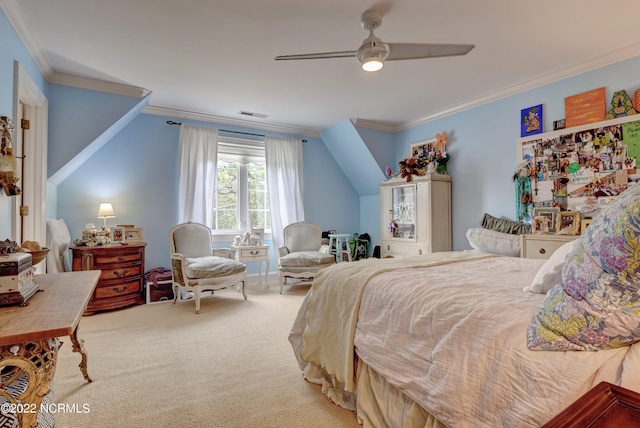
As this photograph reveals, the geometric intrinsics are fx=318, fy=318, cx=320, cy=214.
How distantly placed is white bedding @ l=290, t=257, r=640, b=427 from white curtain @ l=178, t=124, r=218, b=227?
3384mm

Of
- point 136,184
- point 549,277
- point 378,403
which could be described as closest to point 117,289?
point 136,184

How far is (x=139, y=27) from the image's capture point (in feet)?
7.72

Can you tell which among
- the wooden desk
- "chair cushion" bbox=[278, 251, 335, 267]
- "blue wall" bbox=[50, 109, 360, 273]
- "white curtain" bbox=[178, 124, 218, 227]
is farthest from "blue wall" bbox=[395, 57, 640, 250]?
the wooden desk

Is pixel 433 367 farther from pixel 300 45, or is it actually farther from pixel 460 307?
pixel 300 45

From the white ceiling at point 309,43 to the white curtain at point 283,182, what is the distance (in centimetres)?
120

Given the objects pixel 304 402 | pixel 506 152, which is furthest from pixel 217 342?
pixel 506 152

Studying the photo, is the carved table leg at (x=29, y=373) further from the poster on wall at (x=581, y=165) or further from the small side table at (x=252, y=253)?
the poster on wall at (x=581, y=165)

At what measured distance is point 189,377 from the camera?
2.06 meters

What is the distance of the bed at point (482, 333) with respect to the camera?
32.7 inches

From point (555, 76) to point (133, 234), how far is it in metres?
4.83

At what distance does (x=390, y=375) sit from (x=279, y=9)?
2304mm

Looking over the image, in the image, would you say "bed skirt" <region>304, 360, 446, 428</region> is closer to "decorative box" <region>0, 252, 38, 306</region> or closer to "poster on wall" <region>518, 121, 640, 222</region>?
"decorative box" <region>0, 252, 38, 306</region>

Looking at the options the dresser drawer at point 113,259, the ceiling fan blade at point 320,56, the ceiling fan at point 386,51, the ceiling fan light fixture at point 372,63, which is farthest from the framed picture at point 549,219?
the dresser drawer at point 113,259

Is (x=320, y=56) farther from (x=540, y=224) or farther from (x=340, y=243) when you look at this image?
(x=340, y=243)
